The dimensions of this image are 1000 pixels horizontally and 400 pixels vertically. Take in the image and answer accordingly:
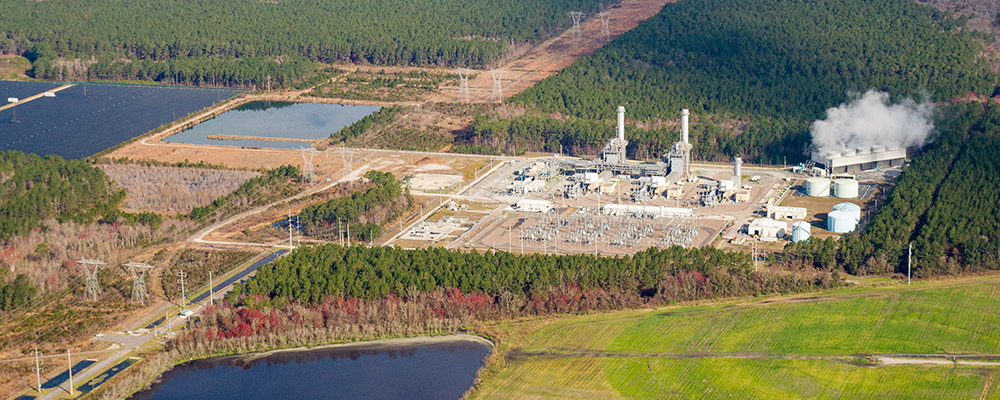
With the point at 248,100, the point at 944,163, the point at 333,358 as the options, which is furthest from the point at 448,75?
the point at 333,358

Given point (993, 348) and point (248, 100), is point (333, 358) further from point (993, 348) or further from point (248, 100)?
point (248, 100)

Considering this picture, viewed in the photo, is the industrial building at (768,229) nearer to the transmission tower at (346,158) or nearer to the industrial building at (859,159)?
the industrial building at (859,159)

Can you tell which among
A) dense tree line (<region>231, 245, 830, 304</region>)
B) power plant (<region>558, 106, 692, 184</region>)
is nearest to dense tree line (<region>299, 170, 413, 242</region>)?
dense tree line (<region>231, 245, 830, 304</region>)

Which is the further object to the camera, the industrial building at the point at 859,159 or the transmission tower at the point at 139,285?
the industrial building at the point at 859,159

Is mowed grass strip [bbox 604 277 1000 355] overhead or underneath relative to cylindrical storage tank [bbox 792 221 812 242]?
underneath

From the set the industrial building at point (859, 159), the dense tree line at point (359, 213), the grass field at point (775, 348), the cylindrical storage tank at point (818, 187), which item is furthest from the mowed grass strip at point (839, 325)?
the industrial building at point (859, 159)

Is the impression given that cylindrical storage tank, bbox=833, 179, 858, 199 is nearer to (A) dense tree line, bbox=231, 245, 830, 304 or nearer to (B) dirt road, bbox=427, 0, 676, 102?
(A) dense tree line, bbox=231, 245, 830, 304
